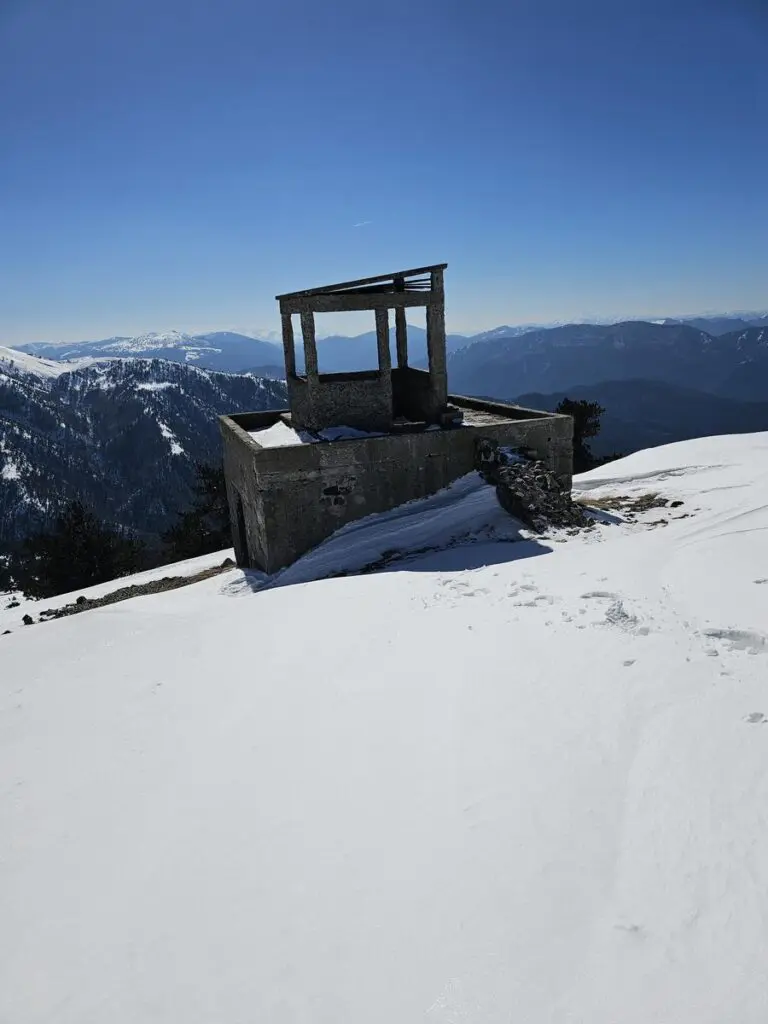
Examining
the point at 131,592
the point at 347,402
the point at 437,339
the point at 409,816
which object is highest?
the point at 437,339

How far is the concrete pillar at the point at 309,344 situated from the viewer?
13.0 m

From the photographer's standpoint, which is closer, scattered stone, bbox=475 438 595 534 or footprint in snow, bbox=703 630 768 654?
footprint in snow, bbox=703 630 768 654

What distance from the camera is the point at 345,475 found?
12.0 meters

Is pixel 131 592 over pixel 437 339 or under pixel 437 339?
under

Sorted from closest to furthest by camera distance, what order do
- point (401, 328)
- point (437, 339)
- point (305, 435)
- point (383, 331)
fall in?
point (383, 331) → point (305, 435) → point (437, 339) → point (401, 328)

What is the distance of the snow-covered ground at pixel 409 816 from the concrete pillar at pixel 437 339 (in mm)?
7402

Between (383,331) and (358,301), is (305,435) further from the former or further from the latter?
(358,301)

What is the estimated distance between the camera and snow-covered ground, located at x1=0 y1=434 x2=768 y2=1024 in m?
2.99

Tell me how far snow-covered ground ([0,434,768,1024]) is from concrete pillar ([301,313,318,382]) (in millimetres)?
7123

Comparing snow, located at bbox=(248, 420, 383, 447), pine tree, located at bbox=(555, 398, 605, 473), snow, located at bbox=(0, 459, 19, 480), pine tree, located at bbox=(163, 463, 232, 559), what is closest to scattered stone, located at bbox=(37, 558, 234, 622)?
snow, located at bbox=(248, 420, 383, 447)

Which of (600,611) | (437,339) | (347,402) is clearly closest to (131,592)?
(347,402)

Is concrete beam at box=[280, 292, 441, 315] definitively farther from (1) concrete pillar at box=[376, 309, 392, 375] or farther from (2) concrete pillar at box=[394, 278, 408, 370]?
(2) concrete pillar at box=[394, 278, 408, 370]

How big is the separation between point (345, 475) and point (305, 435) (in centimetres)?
199

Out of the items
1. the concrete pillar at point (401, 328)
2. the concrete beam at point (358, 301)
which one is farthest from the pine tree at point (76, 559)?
the concrete beam at point (358, 301)
